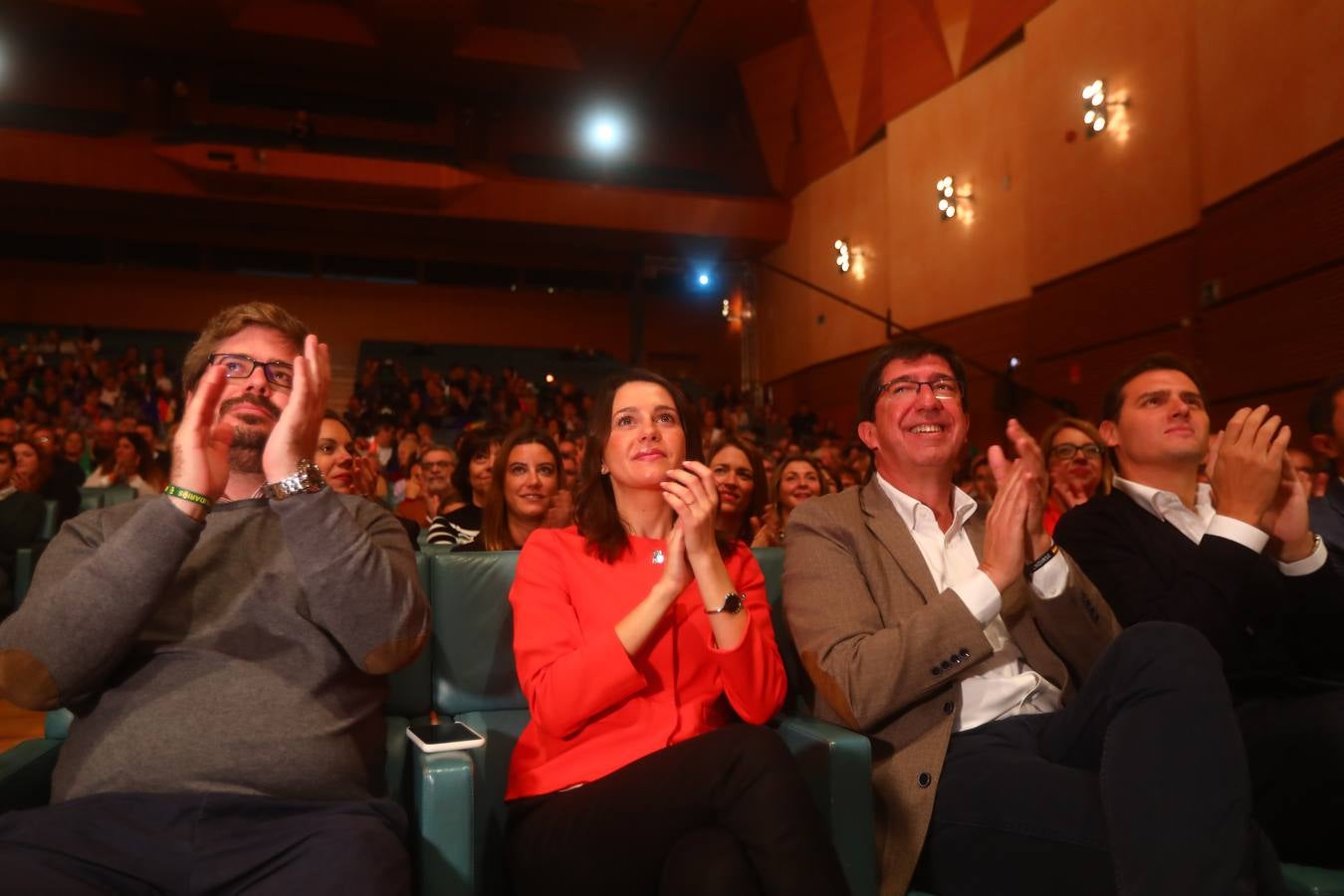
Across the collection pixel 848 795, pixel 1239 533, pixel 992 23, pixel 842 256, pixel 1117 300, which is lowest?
pixel 848 795

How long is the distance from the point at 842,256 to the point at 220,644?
9194mm

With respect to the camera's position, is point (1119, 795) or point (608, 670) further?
point (608, 670)

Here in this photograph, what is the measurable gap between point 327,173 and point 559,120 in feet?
11.5

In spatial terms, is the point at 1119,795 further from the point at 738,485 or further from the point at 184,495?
the point at 738,485

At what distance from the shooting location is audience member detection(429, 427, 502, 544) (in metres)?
2.97

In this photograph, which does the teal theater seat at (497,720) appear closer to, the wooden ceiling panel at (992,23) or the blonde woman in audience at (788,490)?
the blonde woman in audience at (788,490)

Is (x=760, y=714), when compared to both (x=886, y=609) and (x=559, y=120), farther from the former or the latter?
(x=559, y=120)

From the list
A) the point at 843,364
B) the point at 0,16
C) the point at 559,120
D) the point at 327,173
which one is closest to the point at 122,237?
the point at 0,16

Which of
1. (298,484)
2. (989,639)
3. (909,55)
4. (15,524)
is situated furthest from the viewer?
(909,55)

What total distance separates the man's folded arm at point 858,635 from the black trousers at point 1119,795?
15cm

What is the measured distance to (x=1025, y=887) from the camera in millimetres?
1217

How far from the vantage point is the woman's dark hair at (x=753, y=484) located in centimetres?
295

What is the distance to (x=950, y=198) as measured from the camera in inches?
310

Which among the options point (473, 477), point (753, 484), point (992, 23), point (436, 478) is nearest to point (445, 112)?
point (992, 23)
